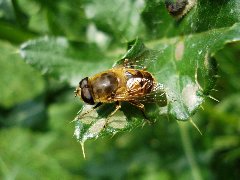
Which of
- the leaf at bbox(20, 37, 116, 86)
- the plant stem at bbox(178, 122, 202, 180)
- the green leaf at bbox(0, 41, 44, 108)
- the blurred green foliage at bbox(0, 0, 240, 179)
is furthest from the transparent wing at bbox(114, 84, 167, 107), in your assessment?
the green leaf at bbox(0, 41, 44, 108)

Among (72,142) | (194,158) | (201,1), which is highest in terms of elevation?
(201,1)

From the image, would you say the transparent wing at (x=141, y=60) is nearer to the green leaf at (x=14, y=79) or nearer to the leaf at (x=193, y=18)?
the leaf at (x=193, y=18)

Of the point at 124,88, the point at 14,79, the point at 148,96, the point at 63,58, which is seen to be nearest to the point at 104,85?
the point at 124,88

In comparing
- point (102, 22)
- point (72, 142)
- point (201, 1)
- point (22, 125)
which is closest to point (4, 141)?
point (72, 142)

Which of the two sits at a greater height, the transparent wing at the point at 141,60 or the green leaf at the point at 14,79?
the green leaf at the point at 14,79

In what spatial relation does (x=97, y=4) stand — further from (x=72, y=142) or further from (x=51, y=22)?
(x=72, y=142)

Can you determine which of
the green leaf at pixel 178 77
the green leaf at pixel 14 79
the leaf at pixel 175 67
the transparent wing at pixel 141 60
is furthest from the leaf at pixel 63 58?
the green leaf at pixel 14 79

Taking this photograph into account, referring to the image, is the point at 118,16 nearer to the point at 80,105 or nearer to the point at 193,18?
the point at 193,18
